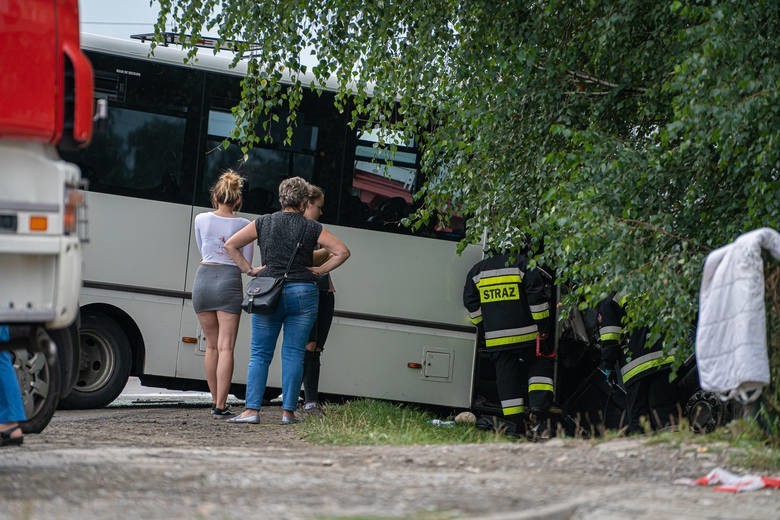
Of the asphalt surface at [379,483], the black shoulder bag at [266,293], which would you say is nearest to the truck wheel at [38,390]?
the asphalt surface at [379,483]

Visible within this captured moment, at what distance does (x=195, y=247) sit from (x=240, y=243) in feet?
5.64

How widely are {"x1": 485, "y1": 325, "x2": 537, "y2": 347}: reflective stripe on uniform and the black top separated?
192 cm

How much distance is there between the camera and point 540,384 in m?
10.5

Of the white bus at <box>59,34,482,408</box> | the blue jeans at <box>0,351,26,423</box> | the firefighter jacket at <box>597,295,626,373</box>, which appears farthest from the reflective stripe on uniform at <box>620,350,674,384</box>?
the blue jeans at <box>0,351,26,423</box>

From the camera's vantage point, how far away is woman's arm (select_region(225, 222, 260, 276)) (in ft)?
30.9

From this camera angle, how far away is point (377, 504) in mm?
4672

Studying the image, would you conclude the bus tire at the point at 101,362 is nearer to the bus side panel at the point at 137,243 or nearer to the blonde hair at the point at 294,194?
the bus side panel at the point at 137,243

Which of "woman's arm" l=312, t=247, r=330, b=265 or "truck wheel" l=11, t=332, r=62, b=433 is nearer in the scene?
"truck wheel" l=11, t=332, r=62, b=433

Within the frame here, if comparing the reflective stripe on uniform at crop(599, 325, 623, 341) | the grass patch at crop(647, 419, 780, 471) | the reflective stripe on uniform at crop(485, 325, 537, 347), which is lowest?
the grass patch at crop(647, 419, 780, 471)

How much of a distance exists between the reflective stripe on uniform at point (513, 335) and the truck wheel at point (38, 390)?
14.3 feet

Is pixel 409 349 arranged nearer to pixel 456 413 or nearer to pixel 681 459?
pixel 456 413

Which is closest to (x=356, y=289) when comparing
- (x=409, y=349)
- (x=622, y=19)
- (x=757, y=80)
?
(x=409, y=349)

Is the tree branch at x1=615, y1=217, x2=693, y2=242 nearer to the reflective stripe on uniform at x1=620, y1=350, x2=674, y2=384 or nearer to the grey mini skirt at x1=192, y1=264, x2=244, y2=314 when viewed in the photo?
the reflective stripe on uniform at x1=620, y1=350, x2=674, y2=384

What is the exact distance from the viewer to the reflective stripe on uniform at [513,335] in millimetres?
10367
